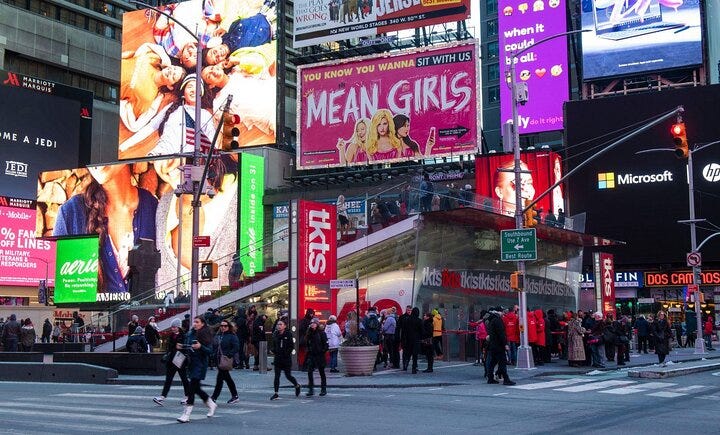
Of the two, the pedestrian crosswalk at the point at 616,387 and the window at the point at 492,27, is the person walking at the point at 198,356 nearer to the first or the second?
the pedestrian crosswalk at the point at 616,387

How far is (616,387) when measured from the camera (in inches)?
763

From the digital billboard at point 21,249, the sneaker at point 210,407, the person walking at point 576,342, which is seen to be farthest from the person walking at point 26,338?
the digital billboard at point 21,249

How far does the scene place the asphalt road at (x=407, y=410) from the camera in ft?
42.4

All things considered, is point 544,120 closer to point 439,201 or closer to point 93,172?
point 93,172

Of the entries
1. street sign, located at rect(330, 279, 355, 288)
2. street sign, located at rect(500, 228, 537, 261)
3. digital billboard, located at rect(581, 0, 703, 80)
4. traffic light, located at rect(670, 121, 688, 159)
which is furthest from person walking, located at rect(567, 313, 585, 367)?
digital billboard, located at rect(581, 0, 703, 80)

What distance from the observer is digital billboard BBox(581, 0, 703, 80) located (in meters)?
64.9

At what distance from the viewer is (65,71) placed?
82312 mm

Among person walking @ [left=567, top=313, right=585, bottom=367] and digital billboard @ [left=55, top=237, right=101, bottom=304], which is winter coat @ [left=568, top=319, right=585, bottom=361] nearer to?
person walking @ [left=567, top=313, right=585, bottom=367]

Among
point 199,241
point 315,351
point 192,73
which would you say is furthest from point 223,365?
point 192,73

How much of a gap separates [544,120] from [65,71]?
43706 mm

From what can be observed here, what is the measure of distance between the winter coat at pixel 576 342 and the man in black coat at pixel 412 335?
4.81 meters

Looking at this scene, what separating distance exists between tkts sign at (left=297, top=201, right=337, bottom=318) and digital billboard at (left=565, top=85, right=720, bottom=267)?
3402 cm

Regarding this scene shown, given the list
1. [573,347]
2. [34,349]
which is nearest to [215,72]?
[34,349]

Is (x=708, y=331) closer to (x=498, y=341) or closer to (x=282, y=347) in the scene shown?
(x=498, y=341)
